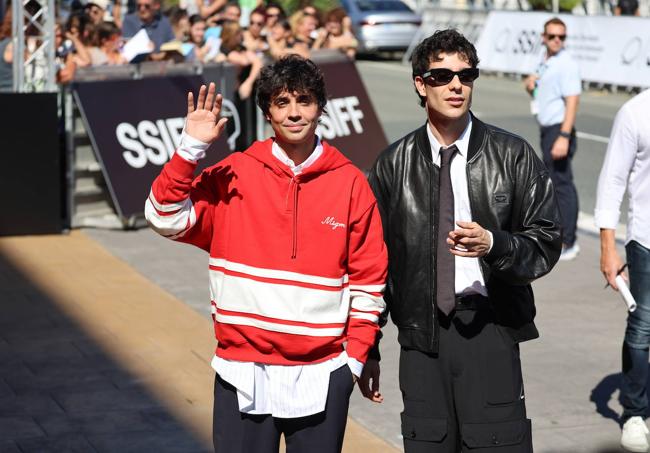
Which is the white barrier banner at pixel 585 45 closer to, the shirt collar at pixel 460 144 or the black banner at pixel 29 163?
the black banner at pixel 29 163

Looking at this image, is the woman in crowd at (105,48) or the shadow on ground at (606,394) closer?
the shadow on ground at (606,394)

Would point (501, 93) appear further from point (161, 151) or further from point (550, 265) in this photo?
point (550, 265)

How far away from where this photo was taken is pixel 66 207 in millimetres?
11914

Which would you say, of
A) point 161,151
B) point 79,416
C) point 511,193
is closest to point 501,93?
point 161,151

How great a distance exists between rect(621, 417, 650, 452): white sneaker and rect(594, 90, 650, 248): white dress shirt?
939 mm

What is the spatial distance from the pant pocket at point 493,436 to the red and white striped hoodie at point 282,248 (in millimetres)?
512

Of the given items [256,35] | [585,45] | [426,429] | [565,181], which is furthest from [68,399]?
[585,45]

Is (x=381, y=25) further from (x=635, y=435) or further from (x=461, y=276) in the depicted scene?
(x=461, y=276)

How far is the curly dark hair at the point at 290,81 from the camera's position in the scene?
163 inches

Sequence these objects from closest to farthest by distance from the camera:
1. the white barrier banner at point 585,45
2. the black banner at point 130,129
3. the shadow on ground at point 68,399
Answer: the shadow on ground at point 68,399 < the black banner at point 130,129 < the white barrier banner at point 585,45

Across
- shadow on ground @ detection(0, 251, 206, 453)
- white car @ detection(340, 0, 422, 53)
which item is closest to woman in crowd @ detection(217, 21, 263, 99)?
shadow on ground @ detection(0, 251, 206, 453)

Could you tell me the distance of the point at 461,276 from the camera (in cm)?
443

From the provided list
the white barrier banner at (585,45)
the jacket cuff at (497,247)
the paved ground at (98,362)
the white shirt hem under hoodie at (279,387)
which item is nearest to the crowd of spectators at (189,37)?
the paved ground at (98,362)

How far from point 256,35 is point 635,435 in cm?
979
